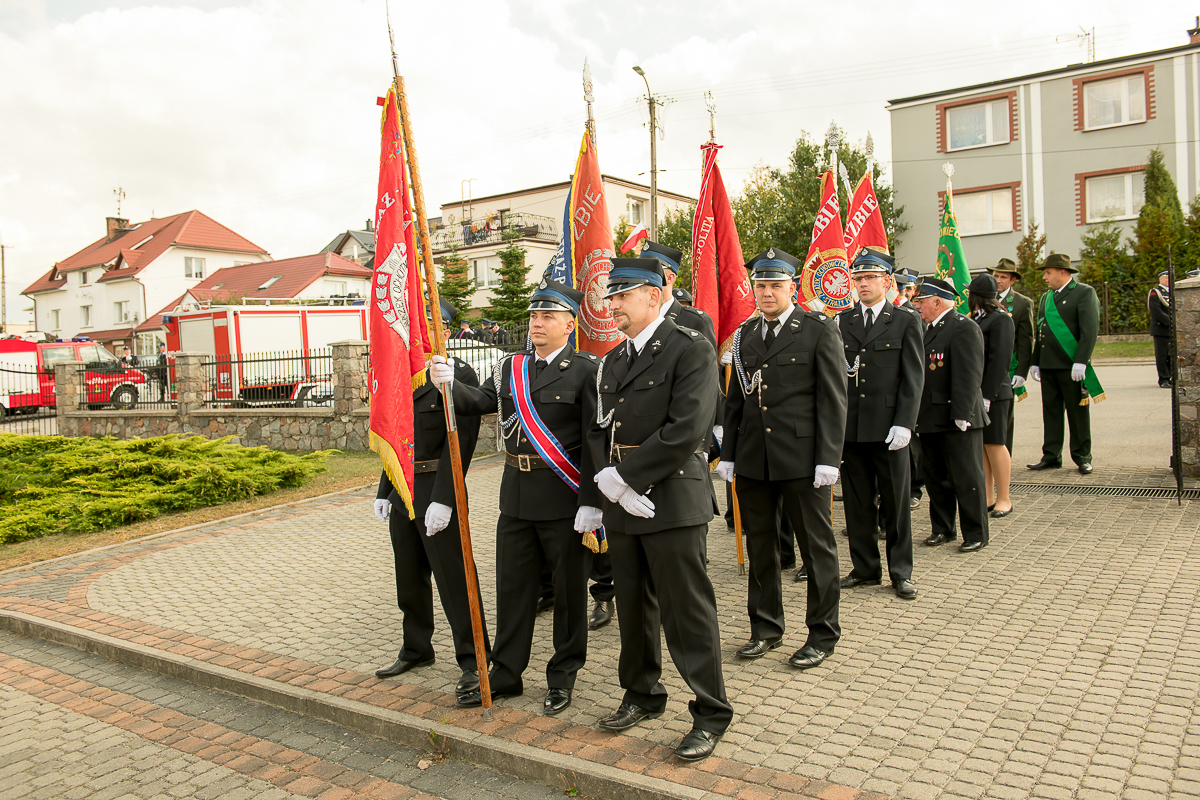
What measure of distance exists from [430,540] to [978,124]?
31.3 metres

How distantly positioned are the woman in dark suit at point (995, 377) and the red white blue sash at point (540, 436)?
15.0 ft

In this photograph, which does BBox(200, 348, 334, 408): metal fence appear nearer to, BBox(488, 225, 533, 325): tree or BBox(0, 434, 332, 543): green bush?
BBox(0, 434, 332, 543): green bush

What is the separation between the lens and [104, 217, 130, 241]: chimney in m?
61.4

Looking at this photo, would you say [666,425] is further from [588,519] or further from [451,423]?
[451,423]

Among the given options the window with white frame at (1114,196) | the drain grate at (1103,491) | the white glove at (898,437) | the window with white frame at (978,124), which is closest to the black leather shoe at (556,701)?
the white glove at (898,437)

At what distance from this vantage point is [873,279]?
6.03m

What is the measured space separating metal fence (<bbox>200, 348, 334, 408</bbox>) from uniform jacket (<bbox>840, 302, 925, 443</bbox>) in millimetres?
11376

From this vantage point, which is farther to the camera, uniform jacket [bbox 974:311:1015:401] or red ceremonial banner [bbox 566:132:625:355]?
uniform jacket [bbox 974:311:1015:401]

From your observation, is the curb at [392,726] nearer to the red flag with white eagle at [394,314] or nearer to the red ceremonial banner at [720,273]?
the red flag with white eagle at [394,314]

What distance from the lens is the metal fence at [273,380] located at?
16.1 metres

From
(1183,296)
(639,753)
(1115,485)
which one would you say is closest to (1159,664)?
(639,753)

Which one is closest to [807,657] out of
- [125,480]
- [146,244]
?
[125,480]

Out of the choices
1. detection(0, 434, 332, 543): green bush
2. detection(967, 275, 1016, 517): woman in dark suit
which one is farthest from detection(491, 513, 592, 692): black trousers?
detection(0, 434, 332, 543): green bush

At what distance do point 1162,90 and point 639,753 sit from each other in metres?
31.7
